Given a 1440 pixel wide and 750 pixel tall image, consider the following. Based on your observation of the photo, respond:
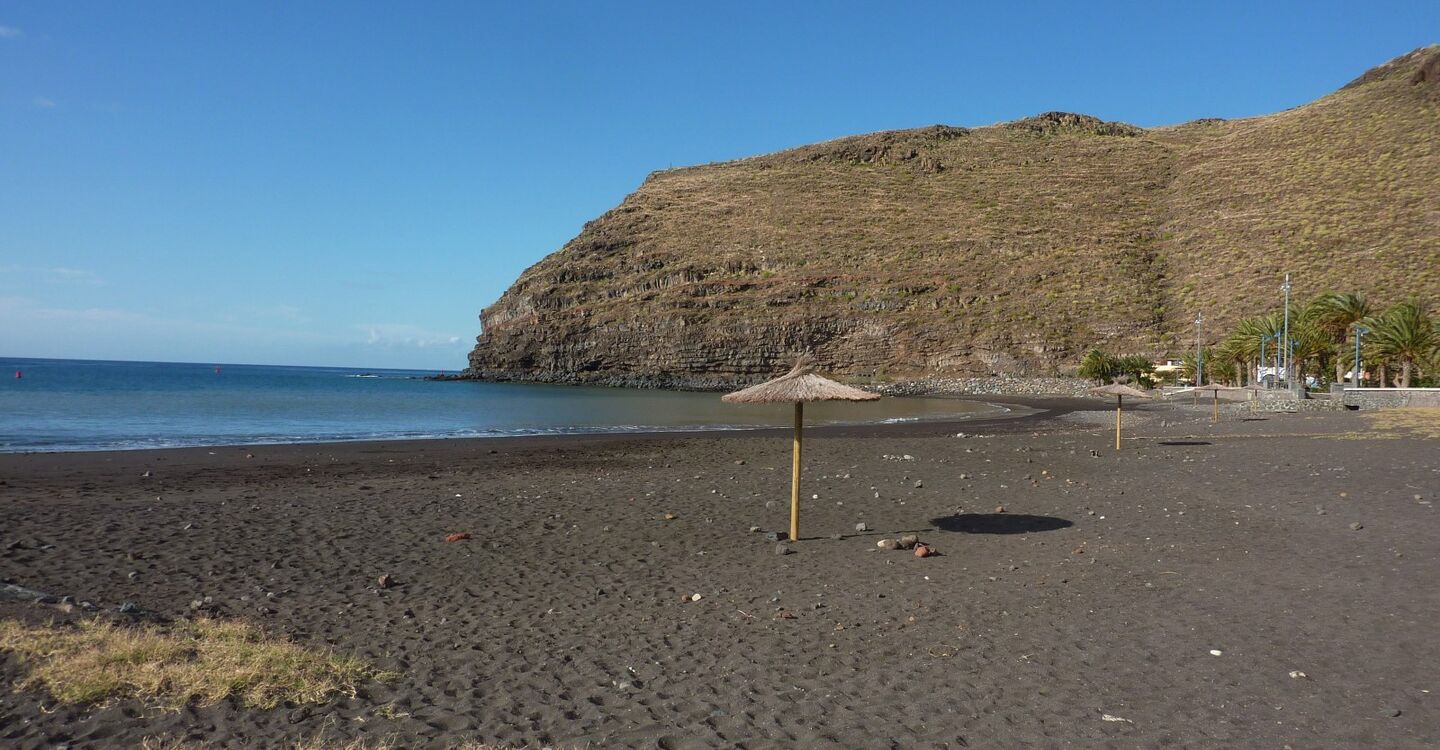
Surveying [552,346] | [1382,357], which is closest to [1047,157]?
[552,346]

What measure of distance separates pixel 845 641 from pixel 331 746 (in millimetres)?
3546

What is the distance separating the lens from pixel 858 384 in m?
76.4

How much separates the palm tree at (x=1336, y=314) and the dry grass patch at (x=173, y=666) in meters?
51.4

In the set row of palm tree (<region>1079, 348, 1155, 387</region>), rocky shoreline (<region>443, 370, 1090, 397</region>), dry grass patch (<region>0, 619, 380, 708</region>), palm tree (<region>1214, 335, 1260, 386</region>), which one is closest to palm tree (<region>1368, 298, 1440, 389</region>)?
palm tree (<region>1214, 335, 1260, 386</region>)

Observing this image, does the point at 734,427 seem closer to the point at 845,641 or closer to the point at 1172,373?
the point at 845,641

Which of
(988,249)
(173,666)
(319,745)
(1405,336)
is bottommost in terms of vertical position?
(319,745)

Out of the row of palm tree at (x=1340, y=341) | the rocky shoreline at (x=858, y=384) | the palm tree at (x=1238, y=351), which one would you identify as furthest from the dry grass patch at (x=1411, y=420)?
the rocky shoreline at (x=858, y=384)

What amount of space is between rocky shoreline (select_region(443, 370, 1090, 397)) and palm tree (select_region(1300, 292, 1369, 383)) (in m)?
12.7

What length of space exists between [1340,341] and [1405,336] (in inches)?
554

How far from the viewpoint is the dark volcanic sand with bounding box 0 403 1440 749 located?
4.62 m

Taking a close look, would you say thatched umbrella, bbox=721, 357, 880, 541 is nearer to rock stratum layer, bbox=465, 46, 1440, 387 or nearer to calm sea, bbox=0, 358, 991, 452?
calm sea, bbox=0, 358, 991, 452

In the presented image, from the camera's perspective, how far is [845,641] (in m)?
6.10

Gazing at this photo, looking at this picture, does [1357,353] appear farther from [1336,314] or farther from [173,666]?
[173,666]

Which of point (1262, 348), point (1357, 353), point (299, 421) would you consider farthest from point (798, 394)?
point (1262, 348)
